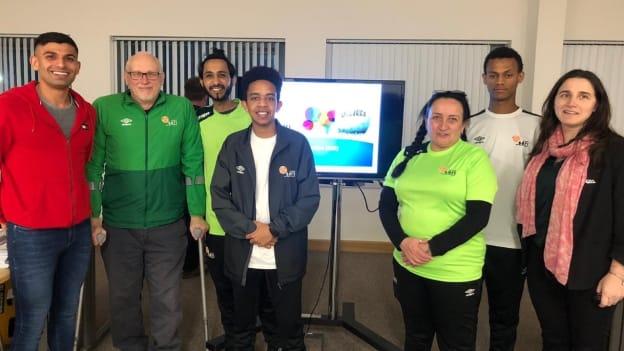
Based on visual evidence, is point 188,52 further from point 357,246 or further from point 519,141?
point 519,141

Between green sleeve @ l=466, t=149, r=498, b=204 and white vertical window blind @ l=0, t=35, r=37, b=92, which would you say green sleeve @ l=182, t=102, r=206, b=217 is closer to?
green sleeve @ l=466, t=149, r=498, b=204

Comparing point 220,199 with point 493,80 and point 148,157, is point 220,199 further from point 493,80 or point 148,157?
point 493,80

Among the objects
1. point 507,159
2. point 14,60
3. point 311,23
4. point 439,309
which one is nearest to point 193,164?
point 439,309

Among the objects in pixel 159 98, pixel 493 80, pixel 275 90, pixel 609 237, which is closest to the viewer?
pixel 609 237

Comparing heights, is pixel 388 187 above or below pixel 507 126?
below

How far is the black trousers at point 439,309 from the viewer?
190 centimetres

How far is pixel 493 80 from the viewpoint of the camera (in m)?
2.40

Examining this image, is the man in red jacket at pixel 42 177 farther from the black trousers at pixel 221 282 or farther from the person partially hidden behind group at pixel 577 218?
the person partially hidden behind group at pixel 577 218

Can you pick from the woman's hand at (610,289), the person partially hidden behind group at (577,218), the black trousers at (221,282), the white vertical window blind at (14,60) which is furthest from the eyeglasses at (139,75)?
the white vertical window blind at (14,60)

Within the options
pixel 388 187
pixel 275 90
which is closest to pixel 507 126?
pixel 388 187

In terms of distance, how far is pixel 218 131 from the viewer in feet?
7.88

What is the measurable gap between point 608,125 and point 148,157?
1971mm

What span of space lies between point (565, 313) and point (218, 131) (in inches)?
71.0

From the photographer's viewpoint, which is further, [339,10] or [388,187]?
[339,10]
